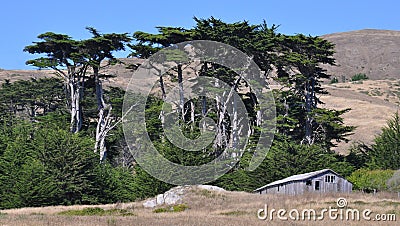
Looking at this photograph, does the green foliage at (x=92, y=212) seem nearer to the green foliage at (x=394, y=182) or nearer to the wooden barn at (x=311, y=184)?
the wooden barn at (x=311, y=184)

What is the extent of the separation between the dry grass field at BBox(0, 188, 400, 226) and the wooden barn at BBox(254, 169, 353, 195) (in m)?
4.45

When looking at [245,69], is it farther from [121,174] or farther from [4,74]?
[4,74]

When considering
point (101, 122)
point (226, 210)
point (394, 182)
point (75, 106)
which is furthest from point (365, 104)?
point (226, 210)

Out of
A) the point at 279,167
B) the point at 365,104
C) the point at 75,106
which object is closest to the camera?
the point at 279,167

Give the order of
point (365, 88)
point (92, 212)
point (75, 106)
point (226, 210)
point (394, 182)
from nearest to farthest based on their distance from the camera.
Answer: point (226, 210) < point (92, 212) < point (394, 182) < point (75, 106) < point (365, 88)

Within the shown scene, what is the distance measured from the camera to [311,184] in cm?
4709

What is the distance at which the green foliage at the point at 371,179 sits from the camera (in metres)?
52.2

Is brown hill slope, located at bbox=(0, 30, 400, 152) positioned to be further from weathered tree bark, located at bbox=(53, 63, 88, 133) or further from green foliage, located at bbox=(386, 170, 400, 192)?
green foliage, located at bbox=(386, 170, 400, 192)

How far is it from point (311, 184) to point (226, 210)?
12941 mm

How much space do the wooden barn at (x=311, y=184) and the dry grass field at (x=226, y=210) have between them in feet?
14.6

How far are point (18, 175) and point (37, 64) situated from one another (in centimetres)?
1038

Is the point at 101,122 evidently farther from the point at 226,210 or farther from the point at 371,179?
the point at 226,210

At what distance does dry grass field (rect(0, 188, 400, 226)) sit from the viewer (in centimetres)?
2777

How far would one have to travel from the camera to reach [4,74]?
463ft
